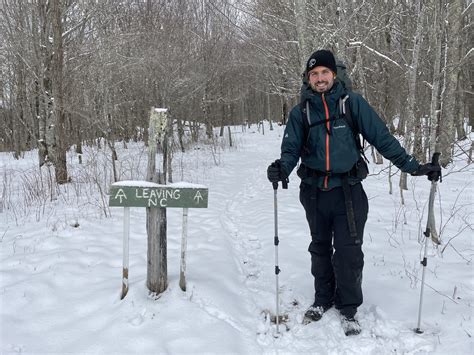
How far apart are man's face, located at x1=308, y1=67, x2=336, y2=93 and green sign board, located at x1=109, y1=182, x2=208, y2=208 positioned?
4.45 ft

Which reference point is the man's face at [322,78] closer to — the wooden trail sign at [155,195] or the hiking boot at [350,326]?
the wooden trail sign at [155,195]

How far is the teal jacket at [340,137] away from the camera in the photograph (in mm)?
2943

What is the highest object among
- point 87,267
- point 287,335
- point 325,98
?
point 325,98

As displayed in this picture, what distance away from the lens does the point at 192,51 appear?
36.7 feet

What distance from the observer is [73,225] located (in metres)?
5.57

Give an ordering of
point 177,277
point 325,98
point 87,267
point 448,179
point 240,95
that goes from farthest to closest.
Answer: point 240,95 < point 448,179 < point 87,267 < point 177,277 < point 325,98

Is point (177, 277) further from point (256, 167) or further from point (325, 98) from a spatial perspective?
point (256, 167)

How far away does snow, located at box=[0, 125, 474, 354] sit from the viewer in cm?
282

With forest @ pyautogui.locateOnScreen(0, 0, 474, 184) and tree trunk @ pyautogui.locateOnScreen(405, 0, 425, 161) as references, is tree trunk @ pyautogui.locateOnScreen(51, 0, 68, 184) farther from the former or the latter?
tree trunk @ pyautogui.locateOnScreen(405, 0, 425, 161)

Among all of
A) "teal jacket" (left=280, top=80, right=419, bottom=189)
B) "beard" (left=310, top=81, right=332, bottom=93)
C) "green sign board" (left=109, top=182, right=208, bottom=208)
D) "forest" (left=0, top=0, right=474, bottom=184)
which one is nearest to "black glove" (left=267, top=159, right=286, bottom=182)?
"teal jacket" (left=280, top=80, right=419, bottom=189)

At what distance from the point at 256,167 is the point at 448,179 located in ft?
21.0

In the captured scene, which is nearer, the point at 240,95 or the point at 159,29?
the point at 159,29

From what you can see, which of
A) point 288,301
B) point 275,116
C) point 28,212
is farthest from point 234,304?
point 275,116

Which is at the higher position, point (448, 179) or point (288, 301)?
point (448, 179)
